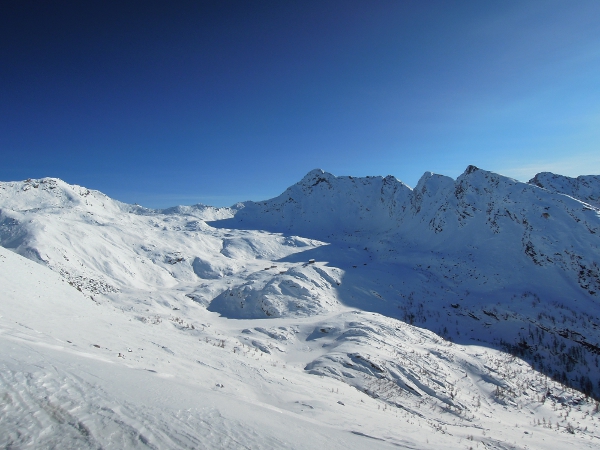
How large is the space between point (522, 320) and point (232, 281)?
2776 cm

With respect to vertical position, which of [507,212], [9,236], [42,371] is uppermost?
[507,212]

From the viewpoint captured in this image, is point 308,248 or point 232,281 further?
point 308,248

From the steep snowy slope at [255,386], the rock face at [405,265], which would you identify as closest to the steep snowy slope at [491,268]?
the rock face at [405,265]

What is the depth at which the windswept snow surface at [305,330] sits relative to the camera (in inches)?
183

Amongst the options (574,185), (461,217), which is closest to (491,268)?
(461,217)

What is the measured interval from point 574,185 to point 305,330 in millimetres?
81687

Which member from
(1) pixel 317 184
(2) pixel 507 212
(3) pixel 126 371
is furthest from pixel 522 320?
(1) pixel 317 184

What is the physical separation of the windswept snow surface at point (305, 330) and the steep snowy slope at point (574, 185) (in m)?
30.4

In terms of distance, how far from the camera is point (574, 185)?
71.1m

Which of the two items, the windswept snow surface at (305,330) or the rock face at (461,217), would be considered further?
the rock face at (461,217)

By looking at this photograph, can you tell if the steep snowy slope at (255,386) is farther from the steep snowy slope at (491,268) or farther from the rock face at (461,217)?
the rock face at (461,217)

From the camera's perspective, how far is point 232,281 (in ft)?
103

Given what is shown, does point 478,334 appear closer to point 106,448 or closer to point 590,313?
point 590,313

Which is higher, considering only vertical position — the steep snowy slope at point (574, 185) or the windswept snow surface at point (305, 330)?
the steep snowy slope at point (574, 185)
